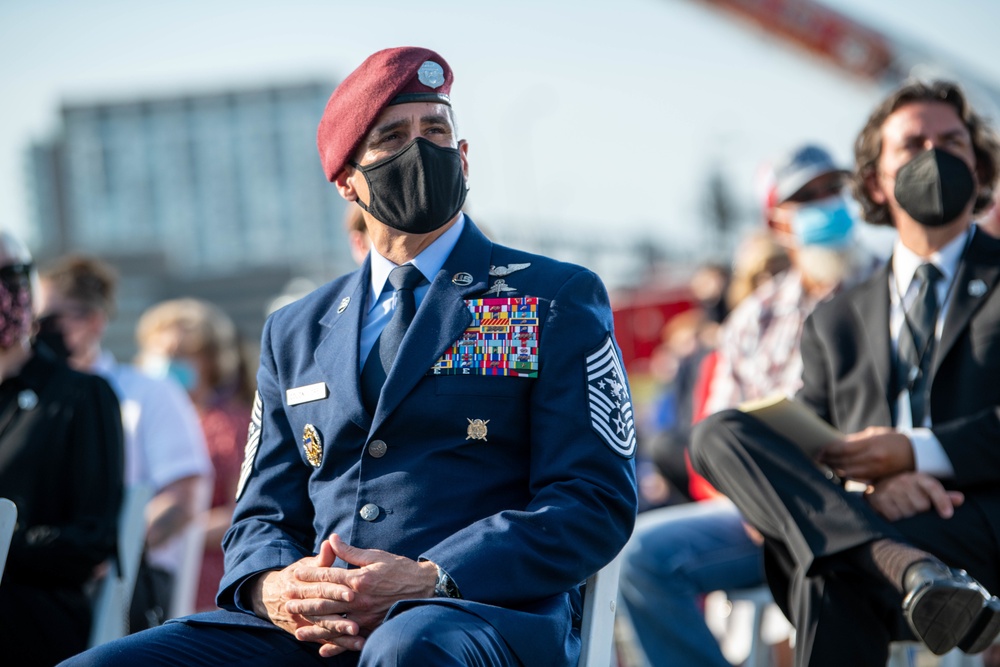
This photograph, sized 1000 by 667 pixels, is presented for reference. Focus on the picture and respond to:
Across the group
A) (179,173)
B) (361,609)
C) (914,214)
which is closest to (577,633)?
(361,609)

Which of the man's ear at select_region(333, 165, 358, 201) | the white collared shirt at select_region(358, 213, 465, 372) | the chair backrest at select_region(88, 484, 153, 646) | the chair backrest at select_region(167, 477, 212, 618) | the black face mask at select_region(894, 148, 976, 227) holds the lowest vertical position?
the chair backrest at select_region(167, 477, 212, 618)

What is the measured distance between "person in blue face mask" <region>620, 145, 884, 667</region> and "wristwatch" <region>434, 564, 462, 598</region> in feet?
6.19

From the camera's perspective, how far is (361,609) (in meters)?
2.58

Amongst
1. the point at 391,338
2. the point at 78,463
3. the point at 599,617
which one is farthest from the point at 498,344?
the point at 78,463

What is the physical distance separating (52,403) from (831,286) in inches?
114

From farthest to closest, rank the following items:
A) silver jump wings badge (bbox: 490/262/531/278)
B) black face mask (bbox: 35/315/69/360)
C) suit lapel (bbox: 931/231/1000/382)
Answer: black face mask (bbox: 35/315/69/360), suit lapel (bbox: 931/231/1000/382), silver jump wings badge (bbox: 490/262/531/278)

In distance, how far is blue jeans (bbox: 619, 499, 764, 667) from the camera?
4289mm

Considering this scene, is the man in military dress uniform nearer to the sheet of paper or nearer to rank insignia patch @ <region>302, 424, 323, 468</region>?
rank insignia patch @ <region>302, 424, 323, 468</region>

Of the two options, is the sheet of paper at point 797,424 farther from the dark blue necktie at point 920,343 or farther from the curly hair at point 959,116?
the curly hair at point 959,116

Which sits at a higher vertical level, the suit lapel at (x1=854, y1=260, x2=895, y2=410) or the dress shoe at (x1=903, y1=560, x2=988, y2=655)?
the suit lapel at (x1=854, y1=260, x2=895, y2=410)

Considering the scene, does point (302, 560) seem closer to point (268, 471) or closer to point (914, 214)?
point (268, 471)

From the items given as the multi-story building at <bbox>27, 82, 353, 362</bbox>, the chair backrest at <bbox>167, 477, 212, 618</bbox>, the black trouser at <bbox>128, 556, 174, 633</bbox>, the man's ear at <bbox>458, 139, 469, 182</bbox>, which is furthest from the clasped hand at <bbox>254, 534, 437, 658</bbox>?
the multi-story building at <bbox>27, 82, 353, 362</bbox>

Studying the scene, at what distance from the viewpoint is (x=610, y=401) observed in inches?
110

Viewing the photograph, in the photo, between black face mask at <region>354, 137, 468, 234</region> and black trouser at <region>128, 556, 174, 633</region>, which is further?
black trouser at <region>128, 556, 174, 633</region>
